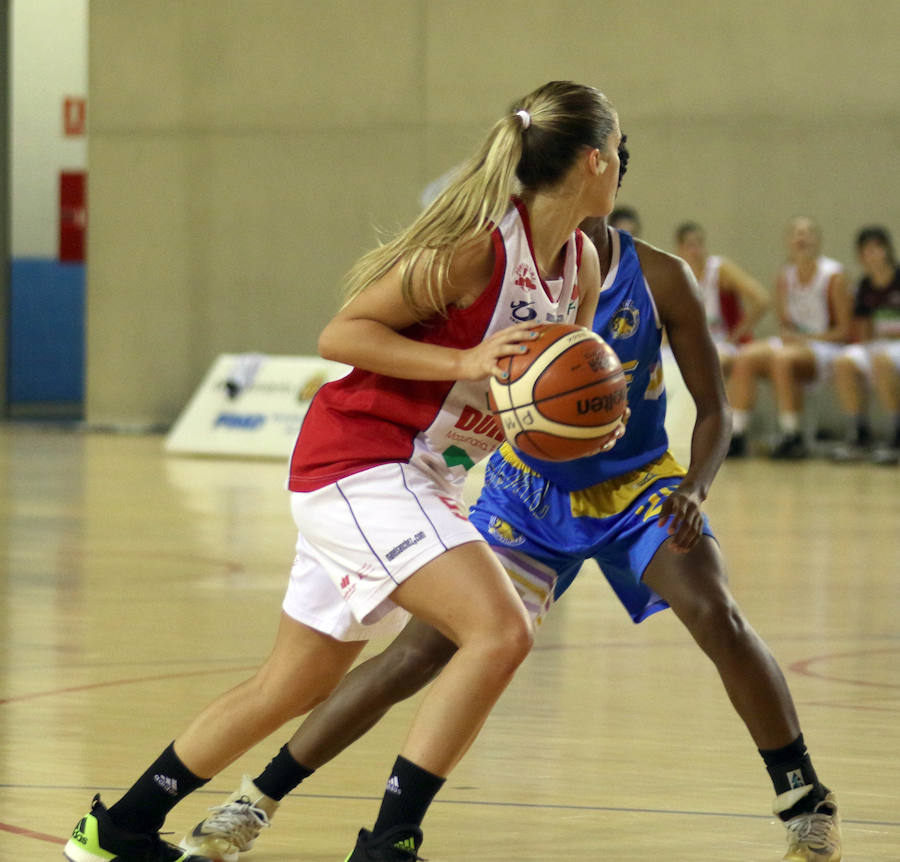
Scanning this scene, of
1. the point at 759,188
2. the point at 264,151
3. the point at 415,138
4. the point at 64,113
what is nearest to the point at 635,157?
the point at 759,188

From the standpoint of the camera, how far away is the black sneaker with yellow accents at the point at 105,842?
10.0ft

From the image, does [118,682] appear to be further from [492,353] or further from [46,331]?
[46,331]

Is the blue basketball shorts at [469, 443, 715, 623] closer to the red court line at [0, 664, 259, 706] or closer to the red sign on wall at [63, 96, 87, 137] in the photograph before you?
the red court line at [0, 664, 259, 706]

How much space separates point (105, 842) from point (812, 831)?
1265mm

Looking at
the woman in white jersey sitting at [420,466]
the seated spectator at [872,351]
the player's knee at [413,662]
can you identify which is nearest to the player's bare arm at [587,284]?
the woman in white jersey sitting at [420,466]

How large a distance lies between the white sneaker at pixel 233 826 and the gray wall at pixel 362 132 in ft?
38.4

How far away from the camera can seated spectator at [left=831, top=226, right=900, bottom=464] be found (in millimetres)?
13102

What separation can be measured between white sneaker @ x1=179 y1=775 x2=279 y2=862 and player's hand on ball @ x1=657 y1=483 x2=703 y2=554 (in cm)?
91

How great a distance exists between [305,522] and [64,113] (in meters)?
15.8

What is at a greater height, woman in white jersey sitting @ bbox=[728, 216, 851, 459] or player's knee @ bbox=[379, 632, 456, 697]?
player's knee @ bbox=[379, 632, 456, 697]

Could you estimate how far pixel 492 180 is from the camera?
2973mm

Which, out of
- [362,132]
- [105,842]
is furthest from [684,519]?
[362,132]

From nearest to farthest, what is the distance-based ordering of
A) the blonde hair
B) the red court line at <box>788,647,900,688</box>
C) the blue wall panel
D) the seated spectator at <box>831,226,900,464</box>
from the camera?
the blonde hair → the red court line at <box>788,647,900,688</box> → the seated spectator at <box>831,226,900,464</box> → the blue wall panel

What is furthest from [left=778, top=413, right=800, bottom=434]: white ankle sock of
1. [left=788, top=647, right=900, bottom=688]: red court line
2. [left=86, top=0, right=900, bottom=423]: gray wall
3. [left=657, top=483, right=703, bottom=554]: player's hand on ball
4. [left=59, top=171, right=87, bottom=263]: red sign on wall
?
[left=657, top=483, right=703, bottom=554]: player's hand on ball
